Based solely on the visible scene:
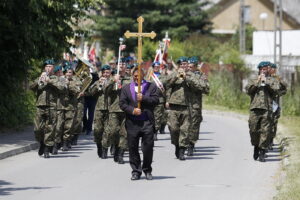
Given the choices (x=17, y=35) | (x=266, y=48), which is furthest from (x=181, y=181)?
(x=266, y=48)

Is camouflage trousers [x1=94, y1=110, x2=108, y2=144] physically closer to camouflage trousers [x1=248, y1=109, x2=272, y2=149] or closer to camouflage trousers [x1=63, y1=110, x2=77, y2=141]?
camouflage trousers [x1=63, y1=110, x2=77, y2=141]

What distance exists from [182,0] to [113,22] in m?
5.16

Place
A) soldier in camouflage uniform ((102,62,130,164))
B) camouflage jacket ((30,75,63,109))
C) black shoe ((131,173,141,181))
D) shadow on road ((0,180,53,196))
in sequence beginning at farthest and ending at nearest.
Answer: camouflage jacket ((30,75,63,109)), soldier in camouflage uniform ((102,62,130,164)), black shoe ((131,173,141,181)), shadow on road ((0,180,53,196))

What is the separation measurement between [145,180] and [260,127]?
384 cm

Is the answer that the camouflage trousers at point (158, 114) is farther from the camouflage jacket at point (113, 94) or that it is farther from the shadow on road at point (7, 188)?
the shadow on road at point (7, 188)

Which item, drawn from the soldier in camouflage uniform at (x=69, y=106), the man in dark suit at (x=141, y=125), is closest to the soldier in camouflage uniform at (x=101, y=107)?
the soldier in camouflage uniform at (x=69, y=106)

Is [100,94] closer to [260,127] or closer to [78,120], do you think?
[78,120]

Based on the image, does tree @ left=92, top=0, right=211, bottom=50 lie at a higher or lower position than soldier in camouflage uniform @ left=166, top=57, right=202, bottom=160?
higher

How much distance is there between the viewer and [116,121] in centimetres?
1689

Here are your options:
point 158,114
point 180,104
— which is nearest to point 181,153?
point 180,104

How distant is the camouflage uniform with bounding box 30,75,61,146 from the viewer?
694 inches

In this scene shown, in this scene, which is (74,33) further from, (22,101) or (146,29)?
(146,29)

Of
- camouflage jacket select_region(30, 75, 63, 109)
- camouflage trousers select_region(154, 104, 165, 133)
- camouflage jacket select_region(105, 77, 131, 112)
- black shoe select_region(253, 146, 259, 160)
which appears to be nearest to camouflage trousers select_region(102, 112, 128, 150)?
camouflage jacket select_region(105, 77, 131, 112)

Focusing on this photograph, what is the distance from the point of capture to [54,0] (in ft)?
67.1
